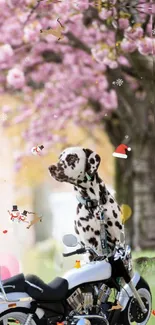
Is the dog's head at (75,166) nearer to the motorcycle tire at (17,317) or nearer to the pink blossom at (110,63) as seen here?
the pink blossom at (110,63)

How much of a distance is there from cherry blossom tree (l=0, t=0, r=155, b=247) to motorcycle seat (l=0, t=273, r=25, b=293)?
78 centimetres

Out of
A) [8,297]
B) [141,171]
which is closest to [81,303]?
[8,297]

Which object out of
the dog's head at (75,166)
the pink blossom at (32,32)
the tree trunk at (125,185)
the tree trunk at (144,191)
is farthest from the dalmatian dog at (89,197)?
the pink blossom at (32,32)

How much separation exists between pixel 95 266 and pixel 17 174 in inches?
26.2

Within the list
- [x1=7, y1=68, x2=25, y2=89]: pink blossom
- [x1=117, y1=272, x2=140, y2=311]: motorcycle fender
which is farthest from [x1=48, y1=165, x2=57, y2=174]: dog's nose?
[x1=117, y1=272, x2=140, y2=311]: motorcycle fender

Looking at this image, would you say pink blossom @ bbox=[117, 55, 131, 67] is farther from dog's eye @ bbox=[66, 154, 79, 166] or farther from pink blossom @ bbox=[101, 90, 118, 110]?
dog's eye @ bbox=[66, 154, 79, 166]

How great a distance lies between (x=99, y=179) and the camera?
3.40 meters

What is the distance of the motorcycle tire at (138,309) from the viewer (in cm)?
329

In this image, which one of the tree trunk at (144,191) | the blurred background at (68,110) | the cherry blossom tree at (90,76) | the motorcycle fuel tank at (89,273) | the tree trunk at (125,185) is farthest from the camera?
the tree trunk at (144,191)

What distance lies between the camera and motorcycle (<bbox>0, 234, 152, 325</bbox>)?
290 cm

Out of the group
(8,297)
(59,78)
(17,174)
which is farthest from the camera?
(59,78)

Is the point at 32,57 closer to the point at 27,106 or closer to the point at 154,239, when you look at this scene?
the point at 27,106

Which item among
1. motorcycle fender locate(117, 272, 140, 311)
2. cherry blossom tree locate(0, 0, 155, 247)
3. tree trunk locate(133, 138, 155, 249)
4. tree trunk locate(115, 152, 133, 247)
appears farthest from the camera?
tree trunk locate(133, 138, 155, 249)

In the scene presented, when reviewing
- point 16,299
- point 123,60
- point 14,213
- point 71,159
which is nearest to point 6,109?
point 71,159
